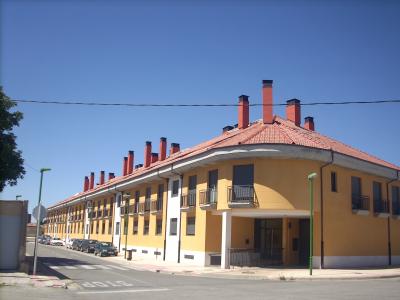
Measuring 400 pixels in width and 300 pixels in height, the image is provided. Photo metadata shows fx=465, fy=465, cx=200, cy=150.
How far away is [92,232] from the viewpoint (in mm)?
62656

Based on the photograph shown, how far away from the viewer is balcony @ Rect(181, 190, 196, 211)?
3177 centimetres

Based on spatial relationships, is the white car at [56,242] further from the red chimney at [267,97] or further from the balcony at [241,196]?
the balcony at [241,196]

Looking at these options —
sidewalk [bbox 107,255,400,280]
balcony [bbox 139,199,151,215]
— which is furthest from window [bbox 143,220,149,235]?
sidewalk [bbox 107,255,400,280]

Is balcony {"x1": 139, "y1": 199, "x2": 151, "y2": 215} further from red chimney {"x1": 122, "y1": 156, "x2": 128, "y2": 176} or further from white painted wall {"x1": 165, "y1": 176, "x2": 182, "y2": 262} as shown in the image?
red chimney {"x1": 122, "y1": 156, "x2": 128, "y2": 176}

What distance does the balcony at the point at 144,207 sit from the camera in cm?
4049

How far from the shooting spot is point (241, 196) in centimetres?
2683

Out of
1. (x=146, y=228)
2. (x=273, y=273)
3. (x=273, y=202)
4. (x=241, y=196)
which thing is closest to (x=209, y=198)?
(x=241, y=196)

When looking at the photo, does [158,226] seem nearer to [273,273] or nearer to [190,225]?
[190,225]

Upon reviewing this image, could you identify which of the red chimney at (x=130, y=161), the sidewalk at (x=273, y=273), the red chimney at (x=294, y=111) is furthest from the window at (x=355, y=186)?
the red chimney at (x=130, y=161)

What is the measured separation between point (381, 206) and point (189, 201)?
13.3m

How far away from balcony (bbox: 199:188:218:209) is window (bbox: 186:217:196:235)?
7.15 ft

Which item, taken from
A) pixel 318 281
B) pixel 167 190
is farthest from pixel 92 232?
pixel 318 281

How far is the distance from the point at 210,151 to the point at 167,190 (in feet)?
32.3

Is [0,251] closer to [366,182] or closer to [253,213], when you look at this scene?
[253,213]
